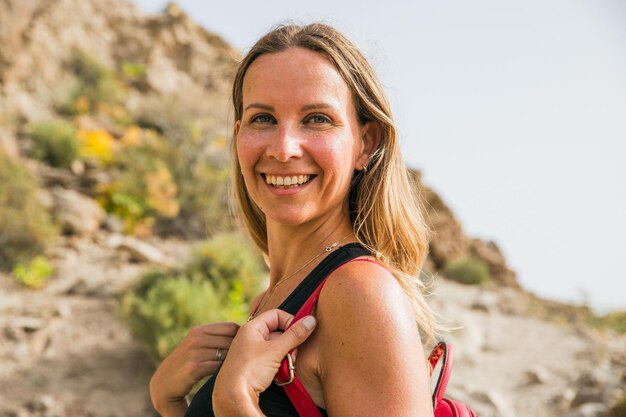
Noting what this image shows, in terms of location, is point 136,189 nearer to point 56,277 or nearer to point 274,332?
point 56,277

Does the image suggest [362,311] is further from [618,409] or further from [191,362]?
[618,409]

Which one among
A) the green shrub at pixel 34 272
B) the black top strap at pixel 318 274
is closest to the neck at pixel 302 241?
the black top strap at pixel 318 274

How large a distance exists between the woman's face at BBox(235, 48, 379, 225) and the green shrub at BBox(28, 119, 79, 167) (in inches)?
539

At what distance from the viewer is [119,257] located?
10.2 m

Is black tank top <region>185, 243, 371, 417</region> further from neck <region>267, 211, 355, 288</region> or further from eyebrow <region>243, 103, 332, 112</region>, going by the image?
eyebrow <region>243, 103, 332, 112</region>

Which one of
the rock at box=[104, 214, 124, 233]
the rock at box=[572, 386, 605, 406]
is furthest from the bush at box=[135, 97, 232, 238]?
the rock at box=[572, 386, 605, 406]

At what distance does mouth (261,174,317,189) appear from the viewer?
174 cm

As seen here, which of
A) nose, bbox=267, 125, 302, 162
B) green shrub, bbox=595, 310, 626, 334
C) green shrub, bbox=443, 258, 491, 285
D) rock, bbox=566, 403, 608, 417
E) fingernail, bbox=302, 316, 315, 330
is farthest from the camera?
green shrub, bbox=443, 258, 491, 285

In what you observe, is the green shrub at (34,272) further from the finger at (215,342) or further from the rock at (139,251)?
the finger at (215,342)

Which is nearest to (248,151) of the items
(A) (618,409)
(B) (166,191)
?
(A) (618,409)

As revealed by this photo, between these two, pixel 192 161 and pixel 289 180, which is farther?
pixel 192 161

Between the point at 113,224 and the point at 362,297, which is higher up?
the point at 362,297

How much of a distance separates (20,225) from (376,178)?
9.65 metres

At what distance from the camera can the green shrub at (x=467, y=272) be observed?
52.1 feet
